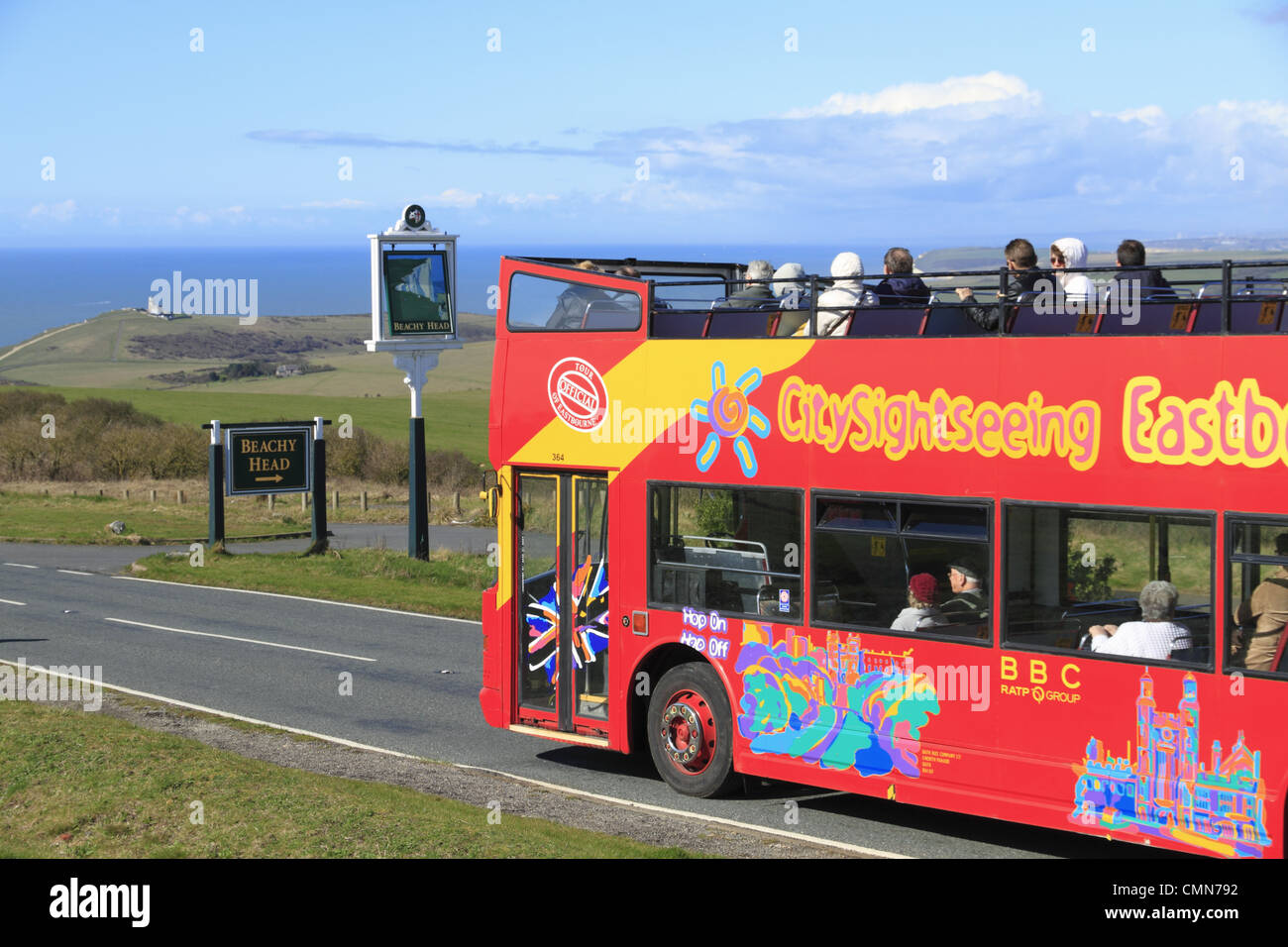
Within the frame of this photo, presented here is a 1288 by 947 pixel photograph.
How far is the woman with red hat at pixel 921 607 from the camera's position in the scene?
9.58m

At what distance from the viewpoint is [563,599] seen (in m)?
12.1

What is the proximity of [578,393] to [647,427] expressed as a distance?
88cm

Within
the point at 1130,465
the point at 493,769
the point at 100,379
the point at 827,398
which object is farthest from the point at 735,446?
the point at 100,379

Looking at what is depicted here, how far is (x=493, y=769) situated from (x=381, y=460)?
46659 millimetres

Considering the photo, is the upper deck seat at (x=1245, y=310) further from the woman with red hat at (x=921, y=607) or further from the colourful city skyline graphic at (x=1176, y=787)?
the woman with red hat at (x=921, y=607)

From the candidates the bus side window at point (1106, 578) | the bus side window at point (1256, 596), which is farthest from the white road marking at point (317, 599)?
the bus side window at point (1256, 596)

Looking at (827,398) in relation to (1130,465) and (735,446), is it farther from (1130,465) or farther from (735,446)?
(1130,465)

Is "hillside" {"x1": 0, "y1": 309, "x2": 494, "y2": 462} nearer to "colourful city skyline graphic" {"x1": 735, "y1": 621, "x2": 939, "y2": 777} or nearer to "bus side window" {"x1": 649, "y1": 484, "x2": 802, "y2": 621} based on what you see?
"bus side window" {"x1": 649, "y1": 484, "x2": 802, "y2": 621}

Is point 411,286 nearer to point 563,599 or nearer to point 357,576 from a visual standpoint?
point 357,576

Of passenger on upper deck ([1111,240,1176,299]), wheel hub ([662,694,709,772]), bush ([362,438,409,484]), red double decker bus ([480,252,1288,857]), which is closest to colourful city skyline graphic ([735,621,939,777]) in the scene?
red double decker bus ([480,252,1288,857])

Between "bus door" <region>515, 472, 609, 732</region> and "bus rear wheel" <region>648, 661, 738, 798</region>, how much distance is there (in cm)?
61

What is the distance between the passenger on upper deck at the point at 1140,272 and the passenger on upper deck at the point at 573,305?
175 inches

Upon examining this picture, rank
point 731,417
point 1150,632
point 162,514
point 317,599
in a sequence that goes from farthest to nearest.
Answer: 1. point 162,514
2. point 317,599
3. point 731,417
4. point 1150,632
